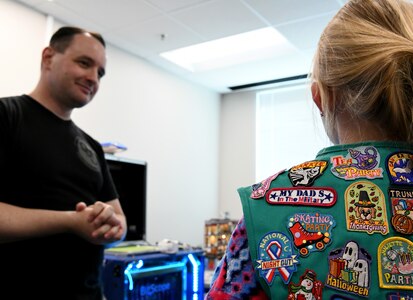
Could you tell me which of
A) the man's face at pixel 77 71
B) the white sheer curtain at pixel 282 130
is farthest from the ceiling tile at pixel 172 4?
the white sheer curtain at pixel 282 130

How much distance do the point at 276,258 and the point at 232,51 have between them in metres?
3.13

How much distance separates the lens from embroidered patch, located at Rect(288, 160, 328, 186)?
1.66 feet

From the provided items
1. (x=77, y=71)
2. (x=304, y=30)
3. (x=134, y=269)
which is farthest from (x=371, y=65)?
(x=304, y=30)

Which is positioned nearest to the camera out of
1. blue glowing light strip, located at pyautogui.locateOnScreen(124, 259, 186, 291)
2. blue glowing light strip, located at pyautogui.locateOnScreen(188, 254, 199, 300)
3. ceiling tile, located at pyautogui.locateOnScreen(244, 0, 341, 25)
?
blue glowing light strip, located at pyautogui.locateOnScreen(124, 259, 186, 291)

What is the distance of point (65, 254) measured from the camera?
3.36 feet

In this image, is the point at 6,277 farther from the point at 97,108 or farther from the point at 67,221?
the point at 97,108

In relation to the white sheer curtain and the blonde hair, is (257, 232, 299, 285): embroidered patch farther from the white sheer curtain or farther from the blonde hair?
the white sheer curtain

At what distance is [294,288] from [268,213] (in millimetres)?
98

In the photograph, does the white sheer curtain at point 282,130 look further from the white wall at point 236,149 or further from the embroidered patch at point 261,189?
the embroidered patch at point 261,189

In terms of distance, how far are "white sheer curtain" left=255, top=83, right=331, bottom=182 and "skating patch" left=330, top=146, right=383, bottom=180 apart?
336 cm

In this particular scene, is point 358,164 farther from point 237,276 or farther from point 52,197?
point 52,197

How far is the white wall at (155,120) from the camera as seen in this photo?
2498mm

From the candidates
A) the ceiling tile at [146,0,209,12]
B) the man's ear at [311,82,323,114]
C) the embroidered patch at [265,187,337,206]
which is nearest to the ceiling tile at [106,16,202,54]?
the ceiling tile at [146,0,209,12]

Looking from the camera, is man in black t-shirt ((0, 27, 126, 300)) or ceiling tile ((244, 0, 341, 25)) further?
ceiling tile ((244, 0, 341, 25))
